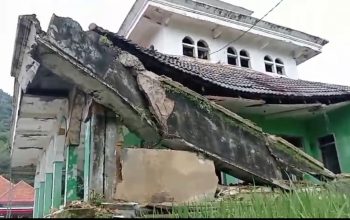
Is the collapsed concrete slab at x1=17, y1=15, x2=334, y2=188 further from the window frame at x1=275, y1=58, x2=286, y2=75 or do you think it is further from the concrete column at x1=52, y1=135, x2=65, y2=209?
the window frame at x1=275, y1=58, x2=286, y2=75

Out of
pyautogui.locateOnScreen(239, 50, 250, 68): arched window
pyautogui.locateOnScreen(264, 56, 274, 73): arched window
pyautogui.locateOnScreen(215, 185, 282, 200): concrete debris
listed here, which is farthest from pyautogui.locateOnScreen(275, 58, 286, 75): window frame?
pyautogui.locateOnScreen(215, 185, 282, 200): concrete debris

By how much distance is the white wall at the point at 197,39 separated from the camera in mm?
12086

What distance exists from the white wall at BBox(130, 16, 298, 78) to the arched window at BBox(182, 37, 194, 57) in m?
0.13

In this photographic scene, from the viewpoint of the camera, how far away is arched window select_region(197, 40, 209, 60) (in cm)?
1260

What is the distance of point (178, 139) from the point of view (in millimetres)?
5691

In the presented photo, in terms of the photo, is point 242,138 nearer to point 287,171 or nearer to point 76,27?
point 287,171

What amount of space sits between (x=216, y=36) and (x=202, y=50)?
69cm

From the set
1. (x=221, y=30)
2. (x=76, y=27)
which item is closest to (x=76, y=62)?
(x=76, y=27)

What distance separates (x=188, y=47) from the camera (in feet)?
40.8

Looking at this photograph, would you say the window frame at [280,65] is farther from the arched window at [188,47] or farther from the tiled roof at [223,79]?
the arched window at [188,47]

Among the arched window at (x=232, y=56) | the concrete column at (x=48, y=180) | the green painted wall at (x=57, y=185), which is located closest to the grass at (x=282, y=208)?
the green painted wall at (x=57, y=185)

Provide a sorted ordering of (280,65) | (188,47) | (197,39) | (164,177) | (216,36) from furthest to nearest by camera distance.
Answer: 1. (280,65)
2. (216,36)
3. (197,39)
4. (188,47)
5. (164,177)

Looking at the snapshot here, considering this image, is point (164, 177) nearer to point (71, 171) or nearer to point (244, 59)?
point (71, 171)

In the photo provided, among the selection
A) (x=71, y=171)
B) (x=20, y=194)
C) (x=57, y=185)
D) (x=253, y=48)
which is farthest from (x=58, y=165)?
(x=20, y=194)
